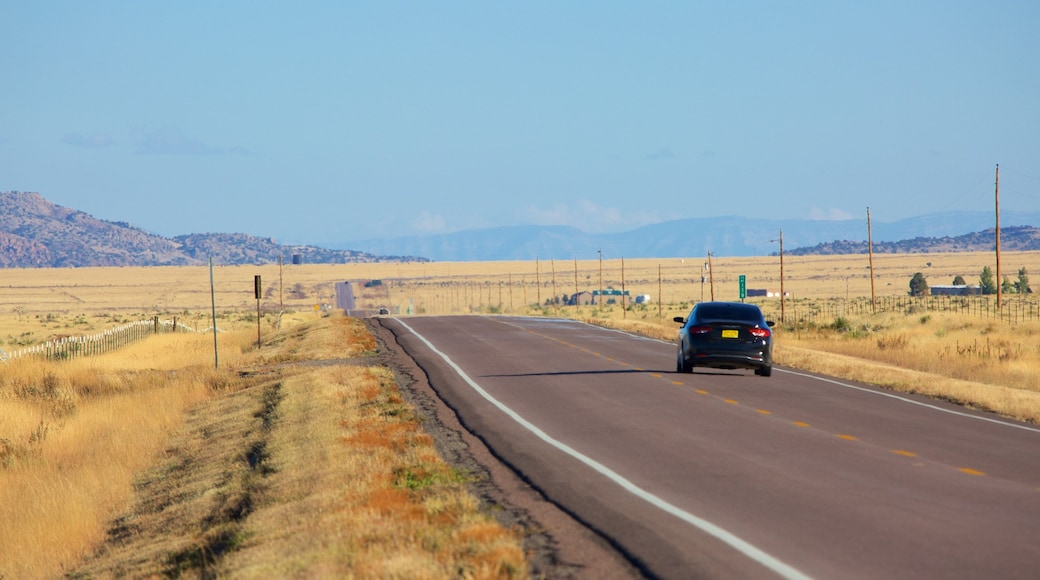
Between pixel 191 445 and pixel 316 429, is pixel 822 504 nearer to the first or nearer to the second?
pixel 316 429

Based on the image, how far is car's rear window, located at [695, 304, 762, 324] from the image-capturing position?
27031 millimetres

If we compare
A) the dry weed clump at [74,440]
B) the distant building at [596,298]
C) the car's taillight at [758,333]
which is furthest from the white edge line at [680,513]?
the distant building at [596,298]

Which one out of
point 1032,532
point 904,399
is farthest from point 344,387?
point 1032,532

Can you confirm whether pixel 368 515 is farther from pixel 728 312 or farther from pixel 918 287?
pixel 918 287

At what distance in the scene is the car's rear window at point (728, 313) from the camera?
2703cm

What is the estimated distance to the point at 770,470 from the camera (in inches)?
523

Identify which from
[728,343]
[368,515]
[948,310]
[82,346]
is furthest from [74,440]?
[948,310]

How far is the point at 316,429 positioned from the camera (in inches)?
700

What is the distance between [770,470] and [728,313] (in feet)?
46.7

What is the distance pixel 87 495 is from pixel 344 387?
776 cm

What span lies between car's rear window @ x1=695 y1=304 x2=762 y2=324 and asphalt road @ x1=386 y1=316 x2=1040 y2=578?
1.36 m

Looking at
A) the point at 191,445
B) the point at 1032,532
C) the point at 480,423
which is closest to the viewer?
the point at 1032,532

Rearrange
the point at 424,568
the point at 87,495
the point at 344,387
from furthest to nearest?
the point at 344,387
the point at 87,495
the point at 424,568

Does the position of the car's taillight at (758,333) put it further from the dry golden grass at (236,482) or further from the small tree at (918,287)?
the small tree at (918,287)
